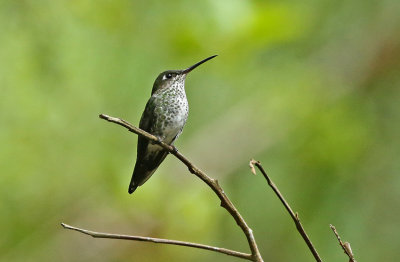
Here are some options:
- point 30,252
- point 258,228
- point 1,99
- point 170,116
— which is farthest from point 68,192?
point 170,116

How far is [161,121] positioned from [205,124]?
2.91 metres

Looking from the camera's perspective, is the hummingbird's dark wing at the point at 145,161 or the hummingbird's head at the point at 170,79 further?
the hummingbird's head at the point at 170,79

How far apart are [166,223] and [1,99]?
1603mm

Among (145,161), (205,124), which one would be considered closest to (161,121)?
(145,161)

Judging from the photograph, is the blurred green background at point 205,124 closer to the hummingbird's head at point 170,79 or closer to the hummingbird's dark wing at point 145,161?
the hummingbird's head at point 170,79

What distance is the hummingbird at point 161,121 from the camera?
3764mm

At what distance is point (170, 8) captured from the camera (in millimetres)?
5090

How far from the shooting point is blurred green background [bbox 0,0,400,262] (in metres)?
5.24

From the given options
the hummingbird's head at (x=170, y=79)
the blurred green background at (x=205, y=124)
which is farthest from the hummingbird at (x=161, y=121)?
the blurred green background at (x=205, y=124)

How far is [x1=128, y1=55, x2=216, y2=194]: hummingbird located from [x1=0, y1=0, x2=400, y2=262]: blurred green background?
68 cm

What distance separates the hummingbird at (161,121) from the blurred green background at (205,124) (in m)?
0.68

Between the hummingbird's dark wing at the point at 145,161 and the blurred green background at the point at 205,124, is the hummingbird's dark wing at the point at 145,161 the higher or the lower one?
the lower one

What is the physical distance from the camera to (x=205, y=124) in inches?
270

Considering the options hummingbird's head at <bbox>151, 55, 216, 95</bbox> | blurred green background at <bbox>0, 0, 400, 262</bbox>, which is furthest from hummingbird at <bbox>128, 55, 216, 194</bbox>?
blurred green background at <bbox>0, 0, 400, 262</bbox>
